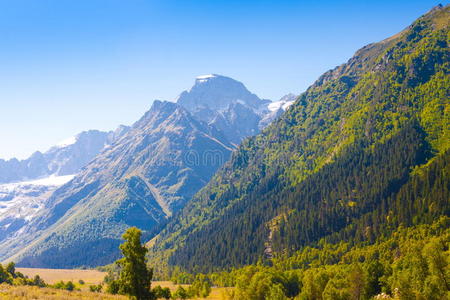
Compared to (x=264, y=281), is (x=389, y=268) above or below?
below

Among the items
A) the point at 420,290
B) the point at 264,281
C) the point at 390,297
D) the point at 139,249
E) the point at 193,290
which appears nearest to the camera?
the point at 139,249

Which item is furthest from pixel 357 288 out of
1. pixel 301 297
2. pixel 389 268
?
pixel 389 268

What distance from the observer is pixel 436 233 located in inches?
7146

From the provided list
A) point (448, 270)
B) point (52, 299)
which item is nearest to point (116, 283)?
point (52, 299)

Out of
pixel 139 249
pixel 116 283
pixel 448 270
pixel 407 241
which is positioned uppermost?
pixel 139 249

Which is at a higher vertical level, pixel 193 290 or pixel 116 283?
pixel 116 283

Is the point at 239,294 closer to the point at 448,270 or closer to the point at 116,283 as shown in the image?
the point at 448,270

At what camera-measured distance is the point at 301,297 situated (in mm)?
103875

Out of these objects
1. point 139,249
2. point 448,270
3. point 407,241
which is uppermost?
point 139,249

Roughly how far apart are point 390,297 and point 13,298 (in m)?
97.2

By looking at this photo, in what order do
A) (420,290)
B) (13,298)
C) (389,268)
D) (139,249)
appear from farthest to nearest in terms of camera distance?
(389,268) → (420,290) → (139,249) → (13,298)

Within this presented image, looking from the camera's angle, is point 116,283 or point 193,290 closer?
point 116,283

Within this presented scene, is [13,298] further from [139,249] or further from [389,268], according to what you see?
[389,268]

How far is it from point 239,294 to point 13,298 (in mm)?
90941
